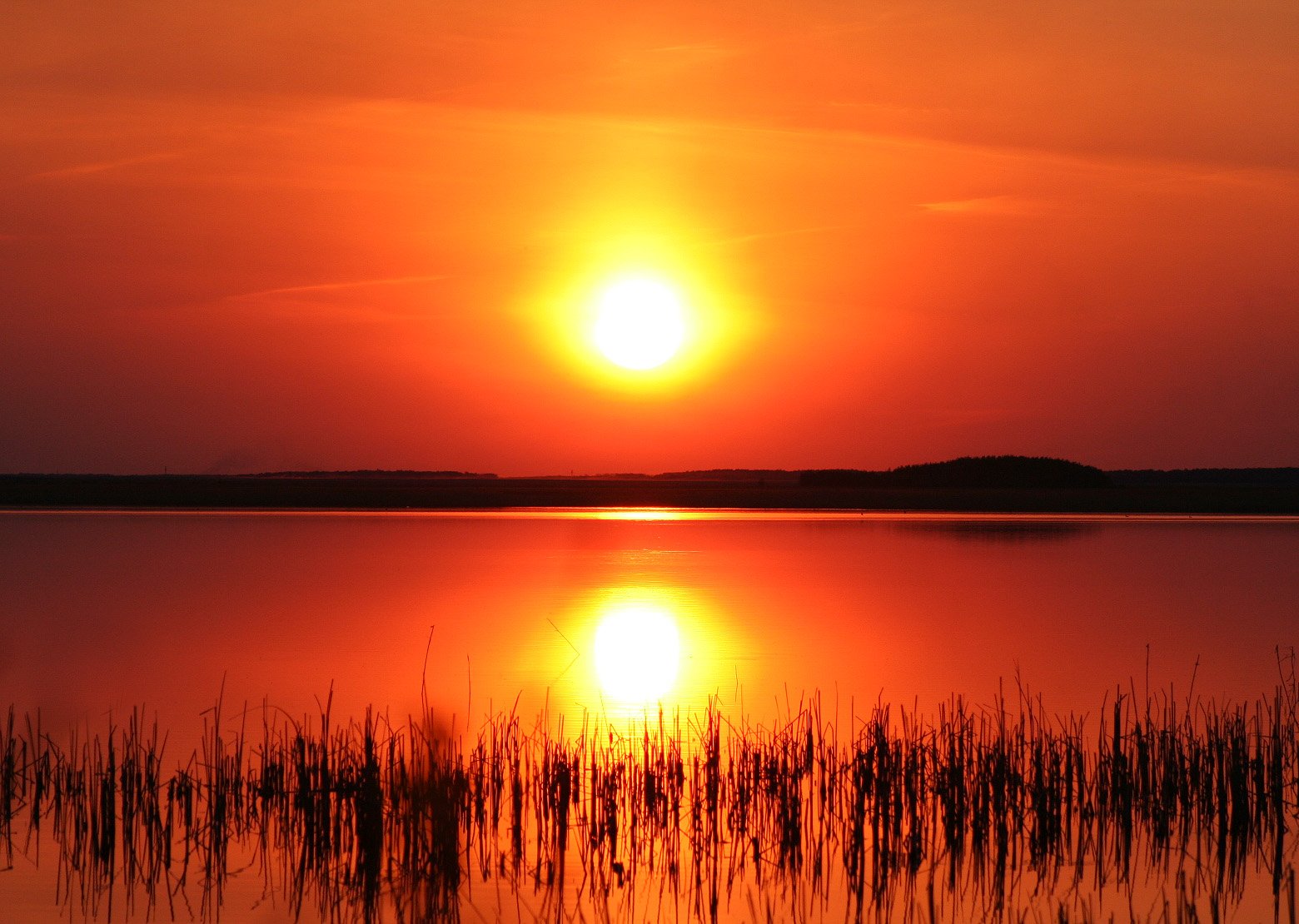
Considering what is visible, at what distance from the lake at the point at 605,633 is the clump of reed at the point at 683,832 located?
24cm

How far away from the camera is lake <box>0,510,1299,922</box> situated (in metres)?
14.6

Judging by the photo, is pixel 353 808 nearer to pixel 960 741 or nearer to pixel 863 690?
pixel 960 741

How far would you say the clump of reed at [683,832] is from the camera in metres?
8.31

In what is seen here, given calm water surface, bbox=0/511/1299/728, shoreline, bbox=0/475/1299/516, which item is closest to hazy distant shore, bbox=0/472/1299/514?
shoreline, bbox=0/475/1299/516

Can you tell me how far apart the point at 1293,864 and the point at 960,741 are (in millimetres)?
2225

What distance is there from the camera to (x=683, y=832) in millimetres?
9469

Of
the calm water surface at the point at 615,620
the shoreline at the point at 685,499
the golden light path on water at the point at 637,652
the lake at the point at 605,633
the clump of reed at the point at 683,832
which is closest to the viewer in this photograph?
the clump of reed at the point at 683,832

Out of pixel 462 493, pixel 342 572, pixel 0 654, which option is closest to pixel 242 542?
pixel 342 572

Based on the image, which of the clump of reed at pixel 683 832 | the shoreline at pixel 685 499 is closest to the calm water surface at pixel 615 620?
the clump of reed at pixel 683 832

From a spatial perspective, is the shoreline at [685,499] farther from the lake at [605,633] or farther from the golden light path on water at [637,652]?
the golden light path on water at [637,652]

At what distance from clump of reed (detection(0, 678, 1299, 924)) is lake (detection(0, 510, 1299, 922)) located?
0.24 meters

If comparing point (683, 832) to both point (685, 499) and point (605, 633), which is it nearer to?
point (605, 633)

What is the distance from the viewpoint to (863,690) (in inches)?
646

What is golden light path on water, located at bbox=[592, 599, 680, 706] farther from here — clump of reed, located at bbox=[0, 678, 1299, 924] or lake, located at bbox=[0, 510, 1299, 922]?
clump of reed, located at bbox=[0, 678, 1299, 924]
